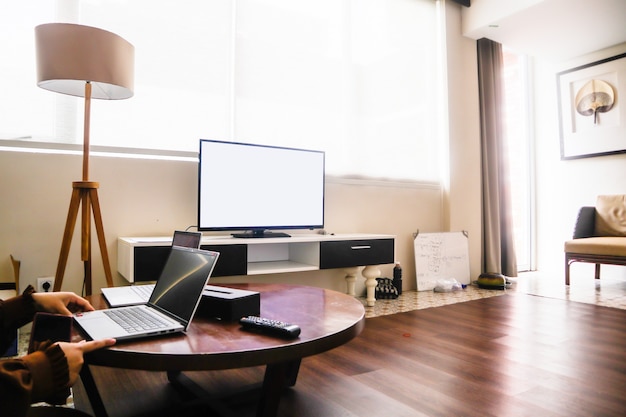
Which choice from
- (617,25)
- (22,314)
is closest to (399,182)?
(617,25)

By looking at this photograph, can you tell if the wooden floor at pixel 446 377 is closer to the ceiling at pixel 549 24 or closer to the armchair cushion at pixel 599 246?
the armchair cushion at pixel 599 246

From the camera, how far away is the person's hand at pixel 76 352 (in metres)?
0.74

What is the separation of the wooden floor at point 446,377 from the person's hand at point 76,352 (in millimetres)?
705

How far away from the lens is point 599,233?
13.3ft

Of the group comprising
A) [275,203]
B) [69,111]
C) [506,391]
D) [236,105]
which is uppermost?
[236,105]

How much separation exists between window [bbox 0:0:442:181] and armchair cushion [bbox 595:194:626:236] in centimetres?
168

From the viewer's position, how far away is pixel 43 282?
7.34 ft

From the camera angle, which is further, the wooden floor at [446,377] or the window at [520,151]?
the window at [520,151]

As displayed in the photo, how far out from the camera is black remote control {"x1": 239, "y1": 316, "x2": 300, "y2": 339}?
944mm

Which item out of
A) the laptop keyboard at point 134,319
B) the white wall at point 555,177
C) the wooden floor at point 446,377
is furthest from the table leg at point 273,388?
the white wall at point 555,177

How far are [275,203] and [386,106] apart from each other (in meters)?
1.45

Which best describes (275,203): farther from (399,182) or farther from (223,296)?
(223,296)

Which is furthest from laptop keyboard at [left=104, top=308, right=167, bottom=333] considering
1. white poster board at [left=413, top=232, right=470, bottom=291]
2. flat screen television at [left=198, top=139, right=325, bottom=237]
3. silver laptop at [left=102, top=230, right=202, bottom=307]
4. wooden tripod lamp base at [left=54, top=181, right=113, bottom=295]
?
white poster board at [left=413, top=232, right=470, bottom=291]

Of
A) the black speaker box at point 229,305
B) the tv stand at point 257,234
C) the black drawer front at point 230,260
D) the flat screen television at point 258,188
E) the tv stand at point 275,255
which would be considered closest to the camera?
the black speaker box at point 229,305
